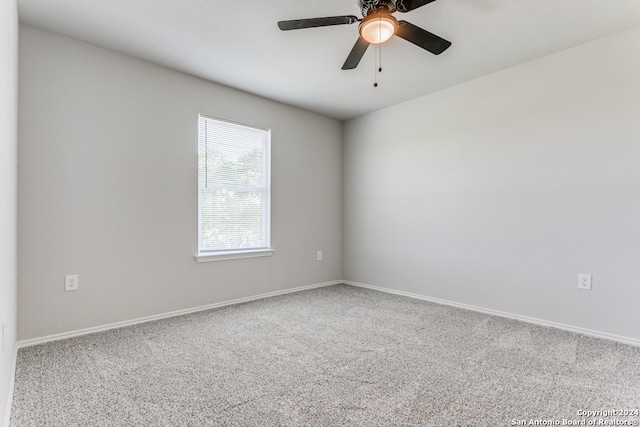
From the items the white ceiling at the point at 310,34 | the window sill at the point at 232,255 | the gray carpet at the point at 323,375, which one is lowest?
the gray carpet at the point at 323,375

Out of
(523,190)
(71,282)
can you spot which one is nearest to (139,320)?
(71,282)

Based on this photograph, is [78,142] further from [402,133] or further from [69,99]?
[402,133]

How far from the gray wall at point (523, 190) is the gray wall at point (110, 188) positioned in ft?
5.59

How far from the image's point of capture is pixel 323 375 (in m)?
1.96

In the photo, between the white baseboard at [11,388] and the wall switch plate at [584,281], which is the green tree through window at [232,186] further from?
the wall switch plate at [584,281]

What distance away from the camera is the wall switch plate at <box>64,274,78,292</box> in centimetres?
256

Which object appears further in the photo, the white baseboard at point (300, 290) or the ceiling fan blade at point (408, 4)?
the white baseboard at point (300, 290)

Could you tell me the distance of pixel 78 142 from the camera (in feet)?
8.57

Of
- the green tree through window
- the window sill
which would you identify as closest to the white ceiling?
the green tree through window

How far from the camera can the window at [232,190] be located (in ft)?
11.1

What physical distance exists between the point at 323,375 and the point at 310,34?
235 centimetres

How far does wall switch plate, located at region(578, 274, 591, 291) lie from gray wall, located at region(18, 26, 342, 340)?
115 inches

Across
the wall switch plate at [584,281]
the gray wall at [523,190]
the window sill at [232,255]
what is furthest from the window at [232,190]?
the wall switch plate at [584,281]

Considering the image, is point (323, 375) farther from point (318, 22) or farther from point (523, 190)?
point (523, 190)
